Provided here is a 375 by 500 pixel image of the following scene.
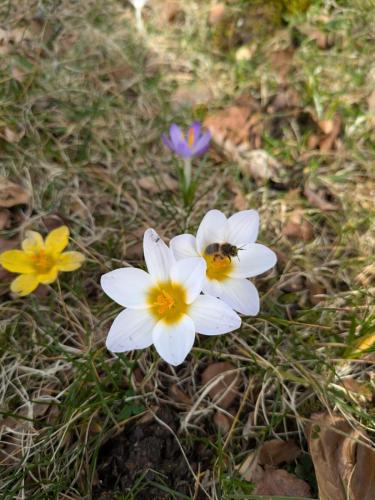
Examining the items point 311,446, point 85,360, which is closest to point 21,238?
point 85,360

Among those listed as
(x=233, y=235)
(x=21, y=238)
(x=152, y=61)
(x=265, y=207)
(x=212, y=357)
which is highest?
(x=152, y=61)

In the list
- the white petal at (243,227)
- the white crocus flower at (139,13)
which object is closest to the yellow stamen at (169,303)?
the white petal at (243,227)

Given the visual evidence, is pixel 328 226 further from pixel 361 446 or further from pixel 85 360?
pixel 85 360

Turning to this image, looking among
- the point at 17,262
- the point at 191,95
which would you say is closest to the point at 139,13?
the point at 191,95

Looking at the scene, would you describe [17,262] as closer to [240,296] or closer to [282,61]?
[240,296]

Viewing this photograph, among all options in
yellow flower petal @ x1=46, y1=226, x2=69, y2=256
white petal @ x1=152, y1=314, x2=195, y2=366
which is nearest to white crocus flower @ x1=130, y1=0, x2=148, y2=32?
yellow flower petal @ x1=46, y1=226, x2=69, y2=256

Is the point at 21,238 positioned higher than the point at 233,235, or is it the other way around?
the point at 233,235

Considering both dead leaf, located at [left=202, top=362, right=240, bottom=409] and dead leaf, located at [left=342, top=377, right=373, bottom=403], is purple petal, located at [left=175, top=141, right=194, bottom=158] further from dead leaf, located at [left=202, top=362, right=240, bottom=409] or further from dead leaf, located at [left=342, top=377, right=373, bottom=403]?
dead leaf, located at [left=342, top=377, right=373, bottom=403]
